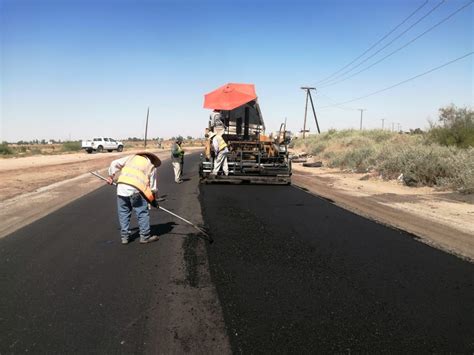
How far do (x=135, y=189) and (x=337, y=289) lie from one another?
343cm

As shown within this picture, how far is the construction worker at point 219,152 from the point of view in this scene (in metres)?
16.4

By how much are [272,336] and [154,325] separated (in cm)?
107

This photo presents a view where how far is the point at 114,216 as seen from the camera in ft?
32.8

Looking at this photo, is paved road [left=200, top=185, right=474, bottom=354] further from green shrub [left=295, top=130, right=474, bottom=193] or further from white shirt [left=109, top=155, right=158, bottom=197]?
green shrub [left=295, top=130, right=474, bottom=193]

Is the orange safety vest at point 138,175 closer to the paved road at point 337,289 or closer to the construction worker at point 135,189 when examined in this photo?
the construction worker at point 135,189

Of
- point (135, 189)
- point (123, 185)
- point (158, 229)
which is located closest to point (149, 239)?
point (135, 189)

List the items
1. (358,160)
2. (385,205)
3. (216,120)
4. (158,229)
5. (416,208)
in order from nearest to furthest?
(158,229)
(416,208)
(385,205)
(216,120)
(358,160)

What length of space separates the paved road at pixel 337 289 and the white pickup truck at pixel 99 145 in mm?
53392

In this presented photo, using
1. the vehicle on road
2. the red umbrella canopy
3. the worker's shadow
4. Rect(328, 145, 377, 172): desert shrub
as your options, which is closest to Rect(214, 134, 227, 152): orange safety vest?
the vehicle on road

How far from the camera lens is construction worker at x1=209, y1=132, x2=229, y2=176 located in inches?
645

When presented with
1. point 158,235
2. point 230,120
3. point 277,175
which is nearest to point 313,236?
point 158,235

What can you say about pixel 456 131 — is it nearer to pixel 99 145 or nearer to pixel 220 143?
pixel 220 143

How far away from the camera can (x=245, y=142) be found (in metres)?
17.7

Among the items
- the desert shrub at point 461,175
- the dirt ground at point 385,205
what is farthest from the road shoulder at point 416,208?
the desert shrub at point 461,175
